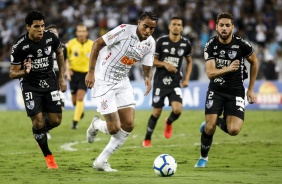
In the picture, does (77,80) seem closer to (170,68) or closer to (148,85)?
(170,68)

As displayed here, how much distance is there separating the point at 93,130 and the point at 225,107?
2.36 meters

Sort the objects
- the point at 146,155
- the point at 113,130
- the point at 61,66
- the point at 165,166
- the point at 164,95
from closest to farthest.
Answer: the point at 165,166 < the point at 113,130 < the point at 61,66 < the point at 146,155 < the point at 164,95

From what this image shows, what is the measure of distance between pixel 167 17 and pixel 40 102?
1978cm

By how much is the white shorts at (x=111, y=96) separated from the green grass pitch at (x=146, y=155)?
1069mm

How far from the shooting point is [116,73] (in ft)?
37.3

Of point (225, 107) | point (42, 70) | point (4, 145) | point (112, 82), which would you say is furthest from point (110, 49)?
point (4, 145)

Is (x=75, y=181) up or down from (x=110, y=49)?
down

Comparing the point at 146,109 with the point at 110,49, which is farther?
the point at 146,109

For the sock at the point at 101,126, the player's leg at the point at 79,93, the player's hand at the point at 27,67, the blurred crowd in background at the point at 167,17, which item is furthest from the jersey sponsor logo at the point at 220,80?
the blurred crowd in background at the point at 167,17

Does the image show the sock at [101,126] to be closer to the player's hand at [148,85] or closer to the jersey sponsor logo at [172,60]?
the player's hand at [148,85]

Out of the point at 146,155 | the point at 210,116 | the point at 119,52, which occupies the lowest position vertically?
the point at 146,155

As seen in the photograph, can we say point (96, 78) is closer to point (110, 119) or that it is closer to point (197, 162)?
point (110, 119)

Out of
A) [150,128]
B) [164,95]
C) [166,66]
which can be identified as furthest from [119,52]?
[164,95]

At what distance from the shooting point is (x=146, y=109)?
2598 centimetres
